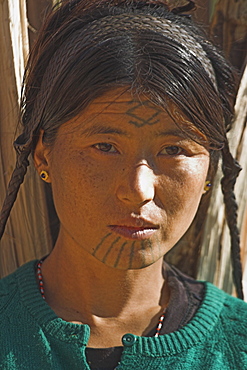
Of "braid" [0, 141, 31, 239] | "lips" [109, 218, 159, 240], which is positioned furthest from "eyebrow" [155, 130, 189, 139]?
"braid" [0, 141, 31, 239]

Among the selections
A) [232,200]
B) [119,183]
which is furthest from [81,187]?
[232,200]

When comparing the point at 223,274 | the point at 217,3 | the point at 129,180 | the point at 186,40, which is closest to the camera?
the point at 129,180

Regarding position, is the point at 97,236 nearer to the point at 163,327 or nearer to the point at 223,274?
the point at 163,327

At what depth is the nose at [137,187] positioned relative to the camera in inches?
55.9

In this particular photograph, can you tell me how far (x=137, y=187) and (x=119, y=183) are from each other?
53mm

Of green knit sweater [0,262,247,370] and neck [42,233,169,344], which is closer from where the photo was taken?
green knit sweater [0,262,247,370]

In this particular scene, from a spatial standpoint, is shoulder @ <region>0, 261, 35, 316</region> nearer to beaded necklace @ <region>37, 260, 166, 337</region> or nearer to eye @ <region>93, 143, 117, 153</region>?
beaded necklace @ <region>37, 260, 166, 337</region>

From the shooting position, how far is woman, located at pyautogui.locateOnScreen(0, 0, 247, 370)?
4.80 feet

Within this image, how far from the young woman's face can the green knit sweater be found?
0.22m

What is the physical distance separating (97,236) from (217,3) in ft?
3.17

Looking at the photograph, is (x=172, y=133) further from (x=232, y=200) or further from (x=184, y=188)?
(x=232, y=200)

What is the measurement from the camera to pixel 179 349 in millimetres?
1573

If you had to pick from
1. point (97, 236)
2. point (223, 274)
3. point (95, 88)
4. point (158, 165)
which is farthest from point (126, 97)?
point (223, 274)

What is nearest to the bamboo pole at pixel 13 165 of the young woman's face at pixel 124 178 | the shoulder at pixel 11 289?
the shoulder at pixel 11 289
